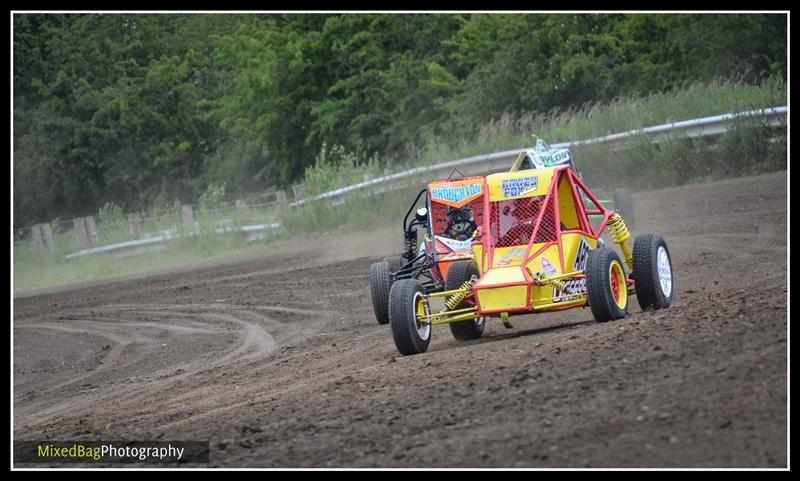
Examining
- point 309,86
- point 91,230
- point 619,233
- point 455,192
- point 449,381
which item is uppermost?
point 309,86

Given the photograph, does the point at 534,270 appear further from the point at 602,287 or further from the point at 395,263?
the point at 395,263

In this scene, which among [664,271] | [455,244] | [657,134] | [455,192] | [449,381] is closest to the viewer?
[449,381]

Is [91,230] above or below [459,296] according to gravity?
above

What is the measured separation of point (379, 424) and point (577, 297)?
3500 mm

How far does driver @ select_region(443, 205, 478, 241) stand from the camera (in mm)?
12719

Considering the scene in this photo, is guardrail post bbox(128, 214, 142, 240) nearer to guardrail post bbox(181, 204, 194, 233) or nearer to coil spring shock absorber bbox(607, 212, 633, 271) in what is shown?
guardrail post bbox(181, 204, 194, 233)

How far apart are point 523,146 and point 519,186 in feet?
54.2

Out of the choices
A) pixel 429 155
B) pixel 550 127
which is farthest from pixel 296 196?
pixel 550 127

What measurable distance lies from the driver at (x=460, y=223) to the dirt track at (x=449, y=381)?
3.30ft

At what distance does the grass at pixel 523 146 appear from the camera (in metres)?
23.1

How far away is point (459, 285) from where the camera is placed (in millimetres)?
10812

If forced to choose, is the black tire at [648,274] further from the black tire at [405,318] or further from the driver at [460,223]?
the driver at [460,223]

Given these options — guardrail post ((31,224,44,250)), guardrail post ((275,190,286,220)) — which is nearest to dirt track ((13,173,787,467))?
guardrail post ((275,190,286,220))

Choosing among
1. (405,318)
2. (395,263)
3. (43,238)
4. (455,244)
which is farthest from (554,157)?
(43,238)
